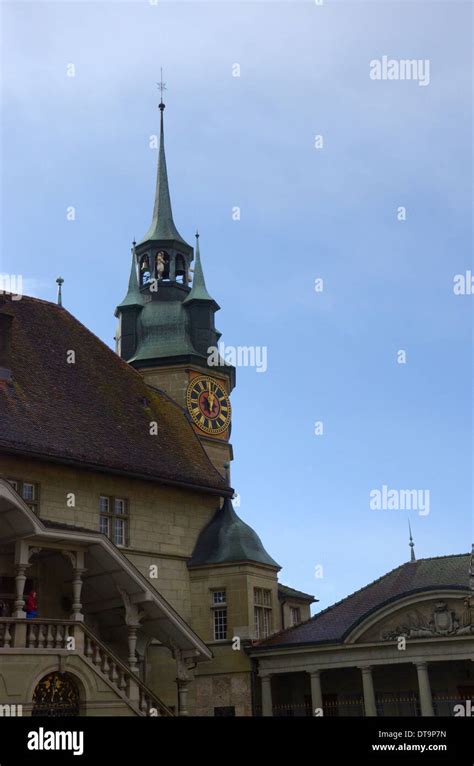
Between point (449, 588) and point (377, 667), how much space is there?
4.66 metres

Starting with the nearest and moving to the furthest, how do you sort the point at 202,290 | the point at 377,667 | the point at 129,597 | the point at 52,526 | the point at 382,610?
1. the point at 52,526
2. the point at 129,597
3. the point at 382,610
4. the point at 377,667
5. the point at 202,290

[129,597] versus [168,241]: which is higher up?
[168,241]

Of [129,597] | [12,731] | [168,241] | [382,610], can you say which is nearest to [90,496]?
[129,597]

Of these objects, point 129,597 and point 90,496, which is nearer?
point 129,597

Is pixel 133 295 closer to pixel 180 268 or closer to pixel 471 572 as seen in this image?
pixel 180 268

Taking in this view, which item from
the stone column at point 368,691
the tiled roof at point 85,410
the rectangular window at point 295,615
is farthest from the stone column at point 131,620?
the rectangular window at point 295,615

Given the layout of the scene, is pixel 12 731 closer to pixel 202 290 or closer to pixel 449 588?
pixel 449 588

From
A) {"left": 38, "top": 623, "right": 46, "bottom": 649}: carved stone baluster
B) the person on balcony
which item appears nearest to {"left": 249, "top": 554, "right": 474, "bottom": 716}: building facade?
the person on balcony

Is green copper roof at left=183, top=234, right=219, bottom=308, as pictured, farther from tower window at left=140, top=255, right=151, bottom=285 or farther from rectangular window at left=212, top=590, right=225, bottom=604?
rectangular window at left=212, top=590, right=225, bottom=604

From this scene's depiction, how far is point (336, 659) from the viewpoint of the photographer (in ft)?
98.1

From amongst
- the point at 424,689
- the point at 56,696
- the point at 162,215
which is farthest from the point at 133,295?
the point at 56,696

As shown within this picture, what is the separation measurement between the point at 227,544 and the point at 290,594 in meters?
6.55

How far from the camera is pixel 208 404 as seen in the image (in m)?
39.3

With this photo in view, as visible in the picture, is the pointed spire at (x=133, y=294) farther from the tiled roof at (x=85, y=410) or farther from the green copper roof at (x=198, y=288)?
the tiled roof at (x=85, y=410)
